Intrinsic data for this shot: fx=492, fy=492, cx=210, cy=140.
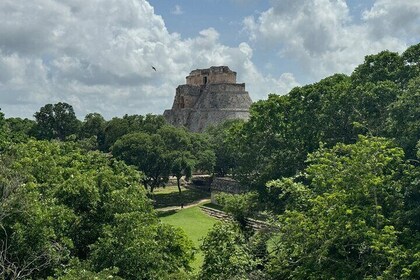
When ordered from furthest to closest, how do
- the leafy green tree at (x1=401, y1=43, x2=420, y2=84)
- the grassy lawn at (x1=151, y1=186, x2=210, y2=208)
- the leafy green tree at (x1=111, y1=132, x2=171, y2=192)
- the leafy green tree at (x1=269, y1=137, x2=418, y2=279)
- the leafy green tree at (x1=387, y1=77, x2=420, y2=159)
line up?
the grassy lawn at (x1=151, y1=186, x2=210, y2=208) < the leafy green tree at (x1=111, y1=132, x2=171, y2=192) < the leafy green tree at (x1=401, y1=43, x2=420, y2=84) < the leafy green tree at (x1=387, y1=77, x2=420, y2=159) < the leafy green tree at (x1=269, y1=137, x2=418, y2=279)

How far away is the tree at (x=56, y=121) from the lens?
53.1 meters

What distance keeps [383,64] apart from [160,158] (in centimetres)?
1998

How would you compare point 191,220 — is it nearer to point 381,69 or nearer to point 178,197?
point 178,197

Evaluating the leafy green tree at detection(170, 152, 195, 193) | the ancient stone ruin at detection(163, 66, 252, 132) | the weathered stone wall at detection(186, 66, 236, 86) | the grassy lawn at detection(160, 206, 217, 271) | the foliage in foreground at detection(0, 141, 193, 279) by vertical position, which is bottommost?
the grassy lawn at detection(160, 206, 217, 271)

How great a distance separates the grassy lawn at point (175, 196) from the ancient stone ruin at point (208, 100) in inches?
736

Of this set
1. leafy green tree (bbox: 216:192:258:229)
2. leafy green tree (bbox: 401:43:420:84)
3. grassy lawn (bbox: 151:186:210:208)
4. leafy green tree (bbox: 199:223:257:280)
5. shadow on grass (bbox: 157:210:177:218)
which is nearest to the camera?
leafy green tree (bbox: 199:223:257:280)

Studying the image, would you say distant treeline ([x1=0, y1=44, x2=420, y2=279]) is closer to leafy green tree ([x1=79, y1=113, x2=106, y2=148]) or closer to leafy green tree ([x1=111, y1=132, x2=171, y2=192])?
leafy green tree ([x1=111, y1=132, x2=171, y2=192])

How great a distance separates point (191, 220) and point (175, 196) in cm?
1011

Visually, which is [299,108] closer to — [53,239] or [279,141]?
[279,141]

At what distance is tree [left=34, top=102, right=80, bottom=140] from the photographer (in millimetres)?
53062

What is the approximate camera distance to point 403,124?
594 inches

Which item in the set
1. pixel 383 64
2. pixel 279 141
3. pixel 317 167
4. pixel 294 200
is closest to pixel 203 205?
pixel 279 141

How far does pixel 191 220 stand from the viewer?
33219 mm

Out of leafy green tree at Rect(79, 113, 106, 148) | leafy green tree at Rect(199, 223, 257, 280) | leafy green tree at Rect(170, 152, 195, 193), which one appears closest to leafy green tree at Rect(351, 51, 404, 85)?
leafy green tree at Rect(199, 223, 257, 280)
